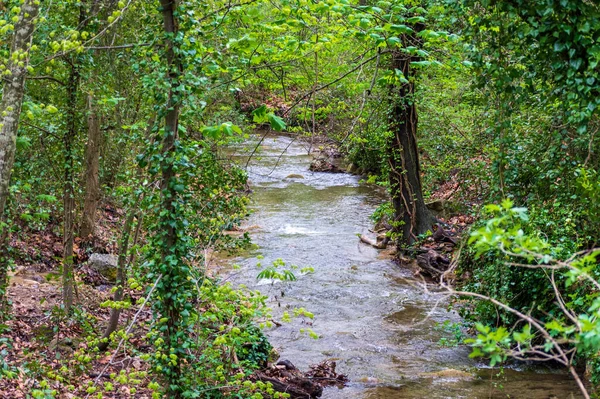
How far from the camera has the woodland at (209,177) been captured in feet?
15.0

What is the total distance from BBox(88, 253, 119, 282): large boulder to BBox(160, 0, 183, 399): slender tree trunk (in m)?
5.32

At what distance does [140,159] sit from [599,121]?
4749 mm

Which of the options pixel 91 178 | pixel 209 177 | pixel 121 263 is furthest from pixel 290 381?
pixel 91 178

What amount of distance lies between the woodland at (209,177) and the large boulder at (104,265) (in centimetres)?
8

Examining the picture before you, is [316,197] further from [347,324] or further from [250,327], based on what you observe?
[250,327]

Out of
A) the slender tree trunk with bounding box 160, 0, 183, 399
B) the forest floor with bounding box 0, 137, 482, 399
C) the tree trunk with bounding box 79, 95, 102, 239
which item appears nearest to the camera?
the slender tree trunk with bounding box 160, 0, 183, 399

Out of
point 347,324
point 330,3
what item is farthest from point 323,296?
point 330,3

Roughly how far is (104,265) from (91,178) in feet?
5.32

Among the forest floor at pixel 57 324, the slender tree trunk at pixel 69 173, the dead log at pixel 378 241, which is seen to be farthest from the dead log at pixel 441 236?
the slender tree trunk at pixel 69 173

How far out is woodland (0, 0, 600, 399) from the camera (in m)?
4.56

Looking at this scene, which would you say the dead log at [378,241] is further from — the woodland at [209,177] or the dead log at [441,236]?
the woodland at [209,177]

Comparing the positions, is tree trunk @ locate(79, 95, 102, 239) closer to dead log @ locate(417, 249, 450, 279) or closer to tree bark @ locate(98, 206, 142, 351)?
tree bark @ locate(98, 206, 142, 351)

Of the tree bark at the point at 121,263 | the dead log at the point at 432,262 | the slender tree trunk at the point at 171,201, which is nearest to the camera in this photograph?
the slender tree trunk at the point at 171,201

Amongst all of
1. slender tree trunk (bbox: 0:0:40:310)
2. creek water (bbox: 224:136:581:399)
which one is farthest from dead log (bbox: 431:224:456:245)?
slender tree trunk (bbox: 0:0:40:310)
